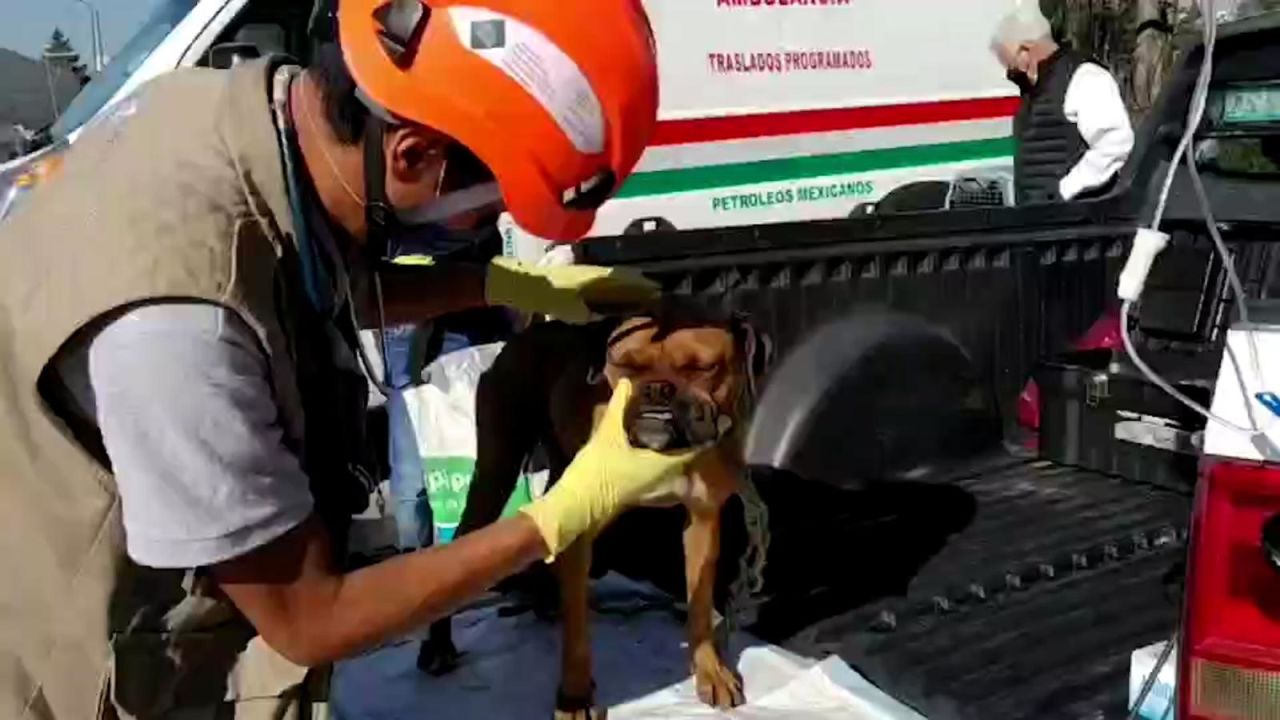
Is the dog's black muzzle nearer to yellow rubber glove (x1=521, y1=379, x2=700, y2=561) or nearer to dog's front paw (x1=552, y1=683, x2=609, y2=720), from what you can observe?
yellow rubber glove (x1=521, y1=379, x2=700, y2=561)

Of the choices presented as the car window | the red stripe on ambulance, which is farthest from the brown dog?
the red stripe on ambulance

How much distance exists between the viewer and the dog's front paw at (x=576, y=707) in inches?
106

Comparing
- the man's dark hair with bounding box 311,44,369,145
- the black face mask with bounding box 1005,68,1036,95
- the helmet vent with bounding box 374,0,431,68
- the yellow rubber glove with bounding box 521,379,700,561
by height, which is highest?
the helmet vent with bounding box 374,0,431,68

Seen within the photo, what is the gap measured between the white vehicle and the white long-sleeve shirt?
5.27 feet

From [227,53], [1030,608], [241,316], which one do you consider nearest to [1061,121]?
[227,53]

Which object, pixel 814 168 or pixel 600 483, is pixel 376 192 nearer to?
pixel 600 483

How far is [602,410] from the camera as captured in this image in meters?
2.71

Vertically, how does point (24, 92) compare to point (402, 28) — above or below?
below

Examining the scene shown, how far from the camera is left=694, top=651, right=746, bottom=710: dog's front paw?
2.75 metres

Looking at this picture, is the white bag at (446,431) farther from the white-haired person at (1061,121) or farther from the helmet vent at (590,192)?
the white-haired person at (1061,121)

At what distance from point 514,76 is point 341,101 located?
0.76ft

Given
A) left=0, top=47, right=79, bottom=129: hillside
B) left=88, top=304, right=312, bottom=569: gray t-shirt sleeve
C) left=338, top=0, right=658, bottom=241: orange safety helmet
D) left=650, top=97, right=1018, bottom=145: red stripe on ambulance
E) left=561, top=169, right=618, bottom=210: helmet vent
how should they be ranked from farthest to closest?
1. left=0, top=47, right=79, bottom=129: hillside
2. left=650, top=97, right=1018, bottom=145: red stripe on ambulance
3. left=561, top=169, right=618, bottom=210: helmet vent
4. left=338, top=0, right=658, bottom=241: orange safety helmet
5. left=88, top=304, right=312, bottom=569: gray t-shirt sleeve

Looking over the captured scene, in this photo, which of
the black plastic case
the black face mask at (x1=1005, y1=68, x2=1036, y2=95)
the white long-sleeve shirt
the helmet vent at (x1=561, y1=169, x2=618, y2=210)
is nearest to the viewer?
the helmet vent at (x1=561, y1=169, x2=618, y2=210)

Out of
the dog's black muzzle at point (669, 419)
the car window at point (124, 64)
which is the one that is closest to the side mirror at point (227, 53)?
the car window at point (124, 64)
